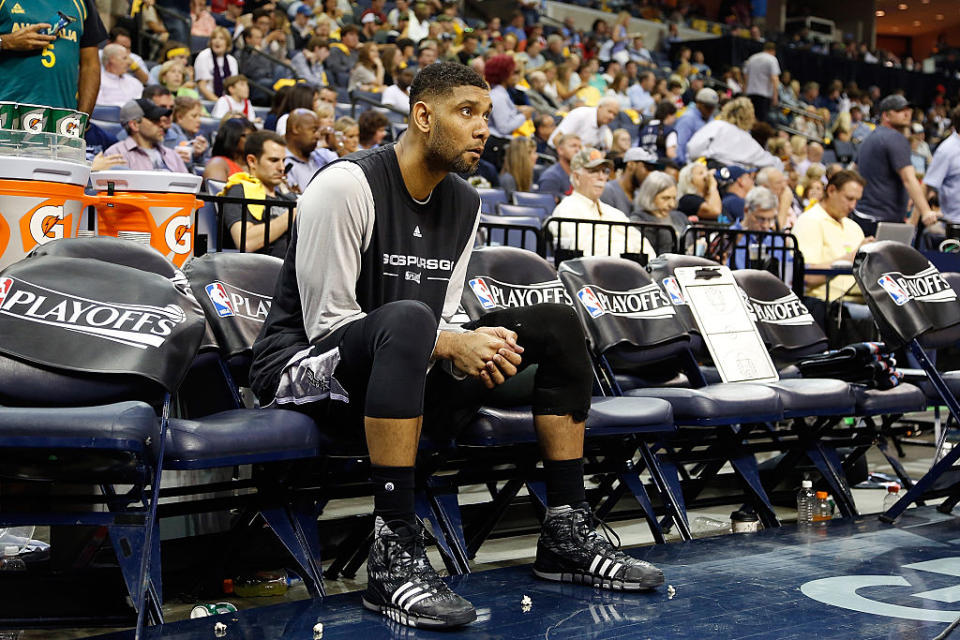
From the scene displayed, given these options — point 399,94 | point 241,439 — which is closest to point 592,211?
point 241,439

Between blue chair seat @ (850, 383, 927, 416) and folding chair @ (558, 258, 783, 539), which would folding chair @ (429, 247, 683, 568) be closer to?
folding chair @ (558, 258, 783, 539)

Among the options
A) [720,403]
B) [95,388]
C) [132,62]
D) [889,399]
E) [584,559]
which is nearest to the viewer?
[95,388]

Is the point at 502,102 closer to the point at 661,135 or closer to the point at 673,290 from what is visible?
the point at 661,135

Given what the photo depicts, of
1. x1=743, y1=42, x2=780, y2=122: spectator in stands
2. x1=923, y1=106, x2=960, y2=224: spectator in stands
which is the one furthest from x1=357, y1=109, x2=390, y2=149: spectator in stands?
x1=743, y1=42, x2=780, y2=122: spectator in stands

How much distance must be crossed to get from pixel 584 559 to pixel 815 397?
1447 millimetres

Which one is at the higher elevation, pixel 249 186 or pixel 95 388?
pixel 249 186

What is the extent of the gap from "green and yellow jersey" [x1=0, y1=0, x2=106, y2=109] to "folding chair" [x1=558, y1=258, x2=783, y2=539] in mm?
1947

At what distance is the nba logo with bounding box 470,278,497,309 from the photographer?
3.55m

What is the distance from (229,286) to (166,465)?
35.3 inches

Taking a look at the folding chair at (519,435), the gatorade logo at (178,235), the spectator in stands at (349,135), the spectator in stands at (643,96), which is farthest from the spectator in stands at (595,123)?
the gatorade logo at (178,235)

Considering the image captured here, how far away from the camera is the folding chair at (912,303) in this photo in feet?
13.0

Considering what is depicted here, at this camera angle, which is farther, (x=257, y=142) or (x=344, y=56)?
(x=344, y=56)

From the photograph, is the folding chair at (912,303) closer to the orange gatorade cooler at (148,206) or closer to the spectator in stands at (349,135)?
the orange gatorade cooler at (148,206)

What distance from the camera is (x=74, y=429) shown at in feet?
7.00
